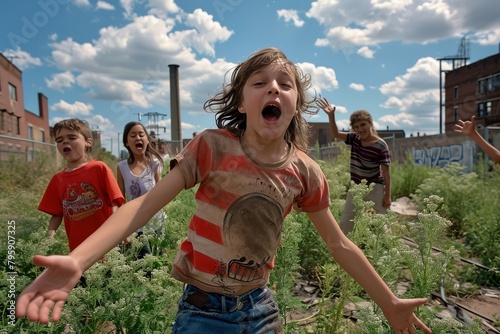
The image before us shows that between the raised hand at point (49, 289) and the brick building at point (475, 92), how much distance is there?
136 ft

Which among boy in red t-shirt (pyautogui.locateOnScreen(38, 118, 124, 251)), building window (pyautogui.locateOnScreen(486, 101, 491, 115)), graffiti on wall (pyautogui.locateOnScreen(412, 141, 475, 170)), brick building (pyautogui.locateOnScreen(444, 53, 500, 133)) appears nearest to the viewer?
boy in red t-shirt (pyautogui.locateOnScreen(38, 118, 124, 251))

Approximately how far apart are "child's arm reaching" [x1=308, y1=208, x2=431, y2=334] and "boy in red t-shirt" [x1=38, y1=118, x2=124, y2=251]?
228 cm

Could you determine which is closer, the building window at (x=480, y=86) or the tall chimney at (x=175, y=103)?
the tall chimney at (x=175, y=103)

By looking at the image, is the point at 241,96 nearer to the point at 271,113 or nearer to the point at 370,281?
the point at 271,113

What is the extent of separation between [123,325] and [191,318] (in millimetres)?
Answer: 864

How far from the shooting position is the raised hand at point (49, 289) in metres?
1.03

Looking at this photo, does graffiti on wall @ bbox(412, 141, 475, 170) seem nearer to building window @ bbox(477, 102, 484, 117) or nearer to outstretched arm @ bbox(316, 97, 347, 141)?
outstretched arm @ bbox(316, 97, 347, 141)

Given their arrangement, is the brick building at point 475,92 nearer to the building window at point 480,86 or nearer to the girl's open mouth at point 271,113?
the building window at point 480,86

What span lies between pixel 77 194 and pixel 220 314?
2401mm

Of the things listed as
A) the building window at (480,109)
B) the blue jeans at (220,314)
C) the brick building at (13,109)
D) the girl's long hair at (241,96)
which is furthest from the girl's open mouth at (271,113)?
the building window at (480,109)

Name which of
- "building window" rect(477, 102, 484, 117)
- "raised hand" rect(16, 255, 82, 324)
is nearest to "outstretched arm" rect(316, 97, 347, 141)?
"raised hand" rect(16, 255, 82, 324)

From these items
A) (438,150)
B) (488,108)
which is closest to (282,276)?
(438,150)

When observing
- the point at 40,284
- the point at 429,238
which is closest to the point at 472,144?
the point at 429,238

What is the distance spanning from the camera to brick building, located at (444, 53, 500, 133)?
37406 millimetres
